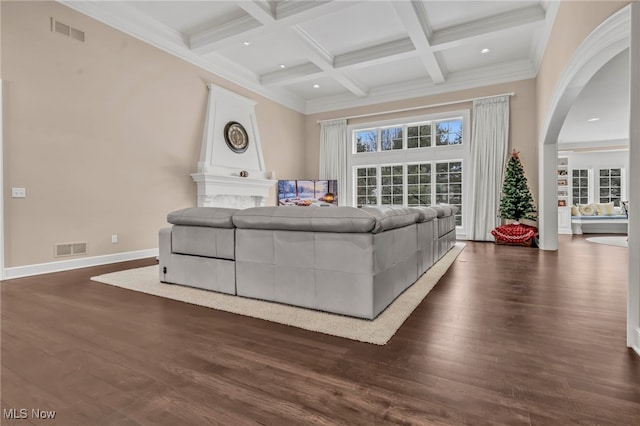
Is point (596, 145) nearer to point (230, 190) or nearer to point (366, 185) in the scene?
point (366, 185)

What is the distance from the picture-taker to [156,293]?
9.40 ft

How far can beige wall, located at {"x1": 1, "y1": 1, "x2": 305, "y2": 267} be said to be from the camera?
12.2 feet

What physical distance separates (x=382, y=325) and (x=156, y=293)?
1.98 metres

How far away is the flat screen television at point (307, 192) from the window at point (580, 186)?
8475 millimetres

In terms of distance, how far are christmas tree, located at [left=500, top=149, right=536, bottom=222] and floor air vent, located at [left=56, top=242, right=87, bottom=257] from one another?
695cm

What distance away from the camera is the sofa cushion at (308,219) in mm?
2139

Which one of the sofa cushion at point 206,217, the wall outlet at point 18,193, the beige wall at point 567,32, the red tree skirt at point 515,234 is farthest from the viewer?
the red tree skirt at point 515,234

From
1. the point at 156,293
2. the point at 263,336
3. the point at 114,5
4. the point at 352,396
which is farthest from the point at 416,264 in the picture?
the point at 114,5

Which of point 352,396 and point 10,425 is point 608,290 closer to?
point 352,396

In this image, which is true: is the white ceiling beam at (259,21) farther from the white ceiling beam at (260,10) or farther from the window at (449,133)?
the window at (449,133)

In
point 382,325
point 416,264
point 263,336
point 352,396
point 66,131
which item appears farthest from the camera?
point 66,131

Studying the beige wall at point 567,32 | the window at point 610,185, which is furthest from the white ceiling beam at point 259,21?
the window at point 610,185

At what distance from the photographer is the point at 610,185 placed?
1070cm

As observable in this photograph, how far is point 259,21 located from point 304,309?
169 inches
